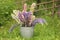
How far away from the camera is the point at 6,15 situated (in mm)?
5824

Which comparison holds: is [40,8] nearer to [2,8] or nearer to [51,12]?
[51,12]

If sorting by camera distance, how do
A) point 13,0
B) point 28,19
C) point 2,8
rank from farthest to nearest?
point 13,0 → point 2,8 → point 28,19

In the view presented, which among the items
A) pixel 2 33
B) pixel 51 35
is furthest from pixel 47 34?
pixel 2 33

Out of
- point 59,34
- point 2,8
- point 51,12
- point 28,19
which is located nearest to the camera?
point 28,19

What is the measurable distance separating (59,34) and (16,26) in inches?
38.0

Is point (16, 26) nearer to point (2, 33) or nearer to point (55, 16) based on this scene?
point (2, 33)

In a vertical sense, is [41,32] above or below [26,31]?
below

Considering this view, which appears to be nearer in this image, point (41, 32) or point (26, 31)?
point (26, 31)

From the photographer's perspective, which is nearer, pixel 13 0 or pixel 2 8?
pixel 2 8

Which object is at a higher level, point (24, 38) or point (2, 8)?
point (2, 8)

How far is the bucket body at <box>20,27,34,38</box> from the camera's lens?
4.86 meters

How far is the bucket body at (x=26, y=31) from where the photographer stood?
4.86 metres

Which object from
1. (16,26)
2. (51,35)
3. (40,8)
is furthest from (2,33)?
(40,8)

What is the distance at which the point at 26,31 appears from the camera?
4.87 meters
